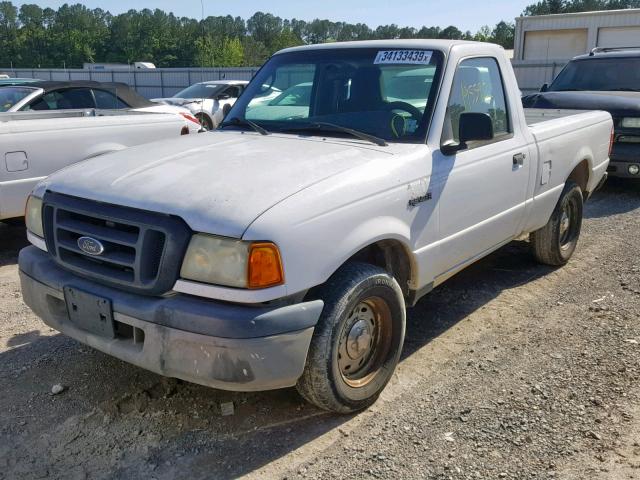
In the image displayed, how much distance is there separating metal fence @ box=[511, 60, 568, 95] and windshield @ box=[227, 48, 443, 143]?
57.3 feet

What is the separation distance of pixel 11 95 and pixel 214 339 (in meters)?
7.61

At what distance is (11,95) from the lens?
29.2 ft

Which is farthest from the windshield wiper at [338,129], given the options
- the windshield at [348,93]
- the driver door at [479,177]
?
the driver door at [479,177]

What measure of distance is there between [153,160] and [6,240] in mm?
4217

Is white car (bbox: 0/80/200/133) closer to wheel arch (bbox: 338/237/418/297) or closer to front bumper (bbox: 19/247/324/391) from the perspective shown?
wheel arch (bbox: 338/237/418/297)

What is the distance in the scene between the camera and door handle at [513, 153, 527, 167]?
14.8ft

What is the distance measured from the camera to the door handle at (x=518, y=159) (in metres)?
4.51

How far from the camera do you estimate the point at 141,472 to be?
295 cm

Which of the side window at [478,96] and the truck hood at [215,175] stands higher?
the side window at [478,96]

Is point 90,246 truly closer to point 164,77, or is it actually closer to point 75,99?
point 75,99

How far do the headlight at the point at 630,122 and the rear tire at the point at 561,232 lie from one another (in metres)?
3.31

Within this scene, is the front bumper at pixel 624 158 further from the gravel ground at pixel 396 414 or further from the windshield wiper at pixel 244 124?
the windshield wiper at pixel 244 124

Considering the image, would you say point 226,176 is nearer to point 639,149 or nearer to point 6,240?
point 6,240

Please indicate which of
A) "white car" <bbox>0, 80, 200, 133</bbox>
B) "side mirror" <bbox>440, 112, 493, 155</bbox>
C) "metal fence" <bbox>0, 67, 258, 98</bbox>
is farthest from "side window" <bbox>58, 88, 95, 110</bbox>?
"metal fence" <bbox>0, 67, 258, 98</bbox>
